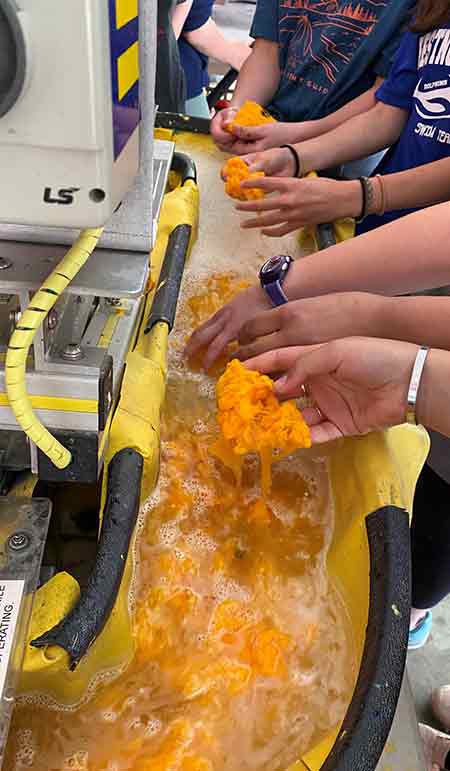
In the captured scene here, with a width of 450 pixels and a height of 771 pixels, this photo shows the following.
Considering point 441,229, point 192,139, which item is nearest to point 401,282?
point 441,229

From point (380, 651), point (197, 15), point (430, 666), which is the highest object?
point (197, 15)

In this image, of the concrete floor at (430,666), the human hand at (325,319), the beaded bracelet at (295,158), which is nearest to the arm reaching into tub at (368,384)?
the human hand at (325,319)

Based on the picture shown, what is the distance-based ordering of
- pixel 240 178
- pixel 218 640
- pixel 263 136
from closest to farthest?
pixel 218 640, pixel 240 178, pixel 263 136

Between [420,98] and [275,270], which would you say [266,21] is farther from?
[275,270]

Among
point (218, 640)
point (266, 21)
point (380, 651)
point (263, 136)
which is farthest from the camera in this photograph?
point (266, 21)

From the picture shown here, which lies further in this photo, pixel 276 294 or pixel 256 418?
pixel 276 294

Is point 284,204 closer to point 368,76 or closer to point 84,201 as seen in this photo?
point 368,76

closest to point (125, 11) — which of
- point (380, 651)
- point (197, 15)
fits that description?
point (380, 651)

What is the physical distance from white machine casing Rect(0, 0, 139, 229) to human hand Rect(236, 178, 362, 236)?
0.76 metres

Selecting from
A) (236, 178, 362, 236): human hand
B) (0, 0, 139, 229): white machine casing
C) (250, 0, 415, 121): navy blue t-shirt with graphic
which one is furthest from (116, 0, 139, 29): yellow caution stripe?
(250, 0, 415, 121): navy blue t-shirt with graphic

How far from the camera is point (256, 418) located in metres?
0.76

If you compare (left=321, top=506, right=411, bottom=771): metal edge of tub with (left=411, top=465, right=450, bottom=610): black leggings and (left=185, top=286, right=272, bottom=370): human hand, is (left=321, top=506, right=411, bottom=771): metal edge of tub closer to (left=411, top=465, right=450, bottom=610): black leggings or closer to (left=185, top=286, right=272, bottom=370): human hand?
(left=185, top=286, right=272, bottom=370): human hand

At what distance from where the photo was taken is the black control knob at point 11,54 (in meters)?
0.36

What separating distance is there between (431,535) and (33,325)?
967 mm
